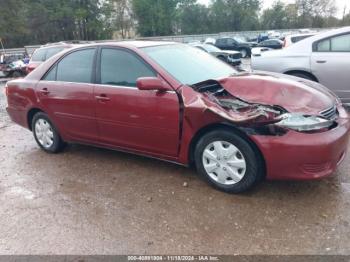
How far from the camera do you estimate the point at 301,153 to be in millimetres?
3109

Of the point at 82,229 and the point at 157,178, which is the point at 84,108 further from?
the point at 82,229

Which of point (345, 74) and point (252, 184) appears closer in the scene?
point (252, 184)

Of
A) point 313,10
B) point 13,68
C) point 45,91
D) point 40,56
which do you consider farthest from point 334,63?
point 313,10

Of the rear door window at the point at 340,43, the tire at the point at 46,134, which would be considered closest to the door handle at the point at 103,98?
the tire at the point at 46,134

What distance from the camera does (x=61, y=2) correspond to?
4538 centimetres

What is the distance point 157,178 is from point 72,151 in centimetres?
179

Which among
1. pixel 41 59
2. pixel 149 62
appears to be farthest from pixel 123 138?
pixel 41 59

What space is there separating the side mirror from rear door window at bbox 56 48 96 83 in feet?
3.44

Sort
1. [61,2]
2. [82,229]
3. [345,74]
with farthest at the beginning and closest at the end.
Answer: [61,2] → [345,74] → [82,229]

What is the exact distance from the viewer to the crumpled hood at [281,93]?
131 inches

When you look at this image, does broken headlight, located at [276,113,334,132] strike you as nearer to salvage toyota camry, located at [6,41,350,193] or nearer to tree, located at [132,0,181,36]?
salvage toyota camry, located at [6,41,350,193]

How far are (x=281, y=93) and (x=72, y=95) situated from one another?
2.62 meters

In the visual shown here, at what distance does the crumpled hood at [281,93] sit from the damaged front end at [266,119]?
Answer: 0.07m

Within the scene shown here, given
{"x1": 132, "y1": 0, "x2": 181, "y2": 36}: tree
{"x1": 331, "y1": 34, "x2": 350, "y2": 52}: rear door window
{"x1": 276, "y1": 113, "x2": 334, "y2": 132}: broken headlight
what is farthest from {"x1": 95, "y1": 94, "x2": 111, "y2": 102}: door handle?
{"x1": 132, "y1": 0, "x2": 181, "y2": 36}: tree
